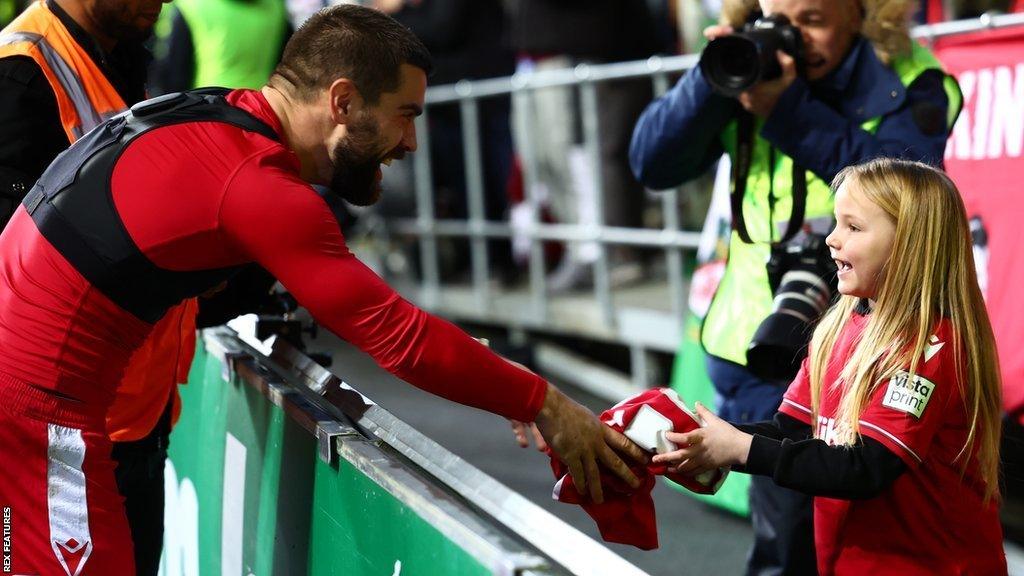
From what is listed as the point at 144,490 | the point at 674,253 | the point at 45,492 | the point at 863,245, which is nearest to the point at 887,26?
the point at 863,245

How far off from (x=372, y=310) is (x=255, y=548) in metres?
0.95

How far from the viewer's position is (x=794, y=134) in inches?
133

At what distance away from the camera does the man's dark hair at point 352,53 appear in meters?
2.68

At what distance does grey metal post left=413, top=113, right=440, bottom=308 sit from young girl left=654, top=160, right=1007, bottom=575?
664 centimetres

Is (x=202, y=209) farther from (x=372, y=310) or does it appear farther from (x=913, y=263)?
(x=913, y=263)

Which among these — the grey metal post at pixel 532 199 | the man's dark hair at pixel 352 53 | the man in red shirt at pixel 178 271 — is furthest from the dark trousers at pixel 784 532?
the grey metal post at pixel 532 199

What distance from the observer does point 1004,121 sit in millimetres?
4668

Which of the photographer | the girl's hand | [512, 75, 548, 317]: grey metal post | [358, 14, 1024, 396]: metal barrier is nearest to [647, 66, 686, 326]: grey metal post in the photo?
[358, 14, 1024, 396]: metal barrier

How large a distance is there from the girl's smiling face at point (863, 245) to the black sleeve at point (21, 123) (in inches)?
65.1

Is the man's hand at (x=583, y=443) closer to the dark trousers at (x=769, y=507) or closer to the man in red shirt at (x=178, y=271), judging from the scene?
the man in red shirt at (x=178, y=271)

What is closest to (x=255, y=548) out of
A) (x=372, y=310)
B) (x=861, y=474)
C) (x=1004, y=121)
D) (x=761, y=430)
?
(x=372, y=310)

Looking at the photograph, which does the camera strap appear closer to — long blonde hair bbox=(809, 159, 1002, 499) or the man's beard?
long blonde hair bbox=(809, 159, 1002, 499)

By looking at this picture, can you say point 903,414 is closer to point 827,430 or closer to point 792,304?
point 827,430

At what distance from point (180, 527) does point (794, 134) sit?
1.90m
